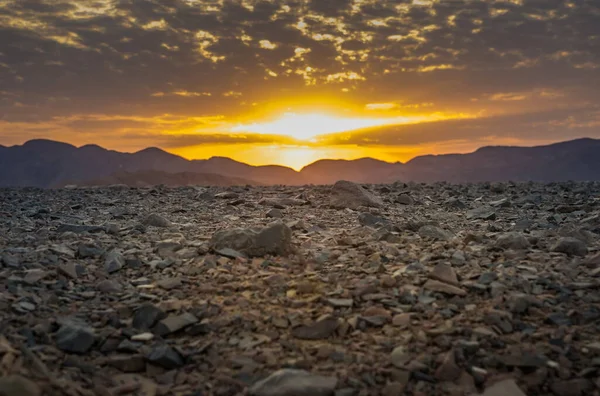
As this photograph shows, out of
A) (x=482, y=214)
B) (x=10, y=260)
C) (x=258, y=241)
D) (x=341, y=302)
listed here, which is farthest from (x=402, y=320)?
(x=482, y=214)

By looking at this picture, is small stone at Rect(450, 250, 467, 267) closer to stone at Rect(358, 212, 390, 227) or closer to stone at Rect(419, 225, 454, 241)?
stone at Rect(419, 225, 454, 241)

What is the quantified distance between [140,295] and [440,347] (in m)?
3.54

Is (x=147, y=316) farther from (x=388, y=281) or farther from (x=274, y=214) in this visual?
(x=274, y=214)

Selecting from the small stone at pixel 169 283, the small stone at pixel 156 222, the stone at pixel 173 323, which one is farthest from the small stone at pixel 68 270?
the small stone at pixel 156 222

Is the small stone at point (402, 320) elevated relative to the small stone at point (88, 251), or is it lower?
lower

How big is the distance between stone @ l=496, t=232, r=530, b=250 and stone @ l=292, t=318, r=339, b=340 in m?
3.74

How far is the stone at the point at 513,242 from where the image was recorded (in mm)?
7629

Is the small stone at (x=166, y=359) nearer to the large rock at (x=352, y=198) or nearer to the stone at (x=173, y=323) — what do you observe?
the stone at (x=173, y=323)

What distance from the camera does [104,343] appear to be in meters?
5.05

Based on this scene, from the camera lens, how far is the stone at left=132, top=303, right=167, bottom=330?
538cm

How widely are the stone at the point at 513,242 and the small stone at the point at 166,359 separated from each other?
523 cm

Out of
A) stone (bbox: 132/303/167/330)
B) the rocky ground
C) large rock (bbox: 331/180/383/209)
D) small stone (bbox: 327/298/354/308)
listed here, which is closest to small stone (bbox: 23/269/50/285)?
the rocky ground

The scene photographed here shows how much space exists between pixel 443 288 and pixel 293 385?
7.98 ft

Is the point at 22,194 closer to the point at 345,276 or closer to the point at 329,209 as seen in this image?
the point at 329,209
